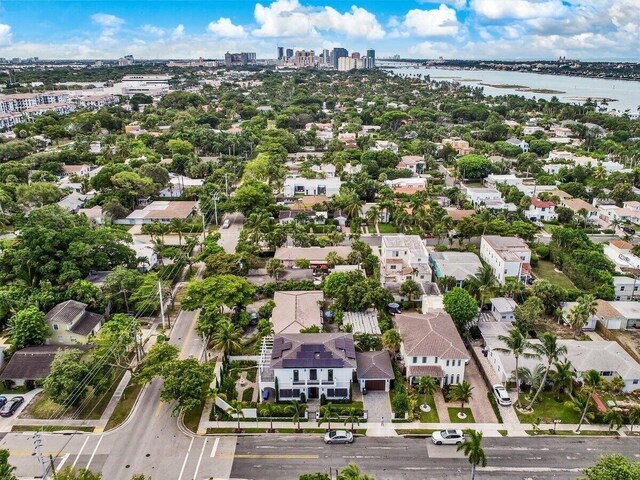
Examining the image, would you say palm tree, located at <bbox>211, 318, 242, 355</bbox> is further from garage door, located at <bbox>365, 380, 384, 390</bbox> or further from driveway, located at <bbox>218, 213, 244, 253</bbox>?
driveway, located at <bbox>218, 213, 244, 253</bbox>

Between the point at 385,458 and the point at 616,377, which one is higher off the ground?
the point at 616,377

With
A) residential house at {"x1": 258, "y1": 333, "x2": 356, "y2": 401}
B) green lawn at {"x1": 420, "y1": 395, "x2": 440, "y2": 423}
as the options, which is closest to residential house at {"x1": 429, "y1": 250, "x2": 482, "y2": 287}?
green lawn at {"x1": 420, "y1": 395, "x2": 440, "y2": 423}

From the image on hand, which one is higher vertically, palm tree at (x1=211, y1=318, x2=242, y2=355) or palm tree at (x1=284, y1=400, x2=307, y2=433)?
palm tree at (x1=211, y1=318, x2=242, y2=355)

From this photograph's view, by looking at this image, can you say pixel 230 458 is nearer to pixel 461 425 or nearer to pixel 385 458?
pixel 385 458

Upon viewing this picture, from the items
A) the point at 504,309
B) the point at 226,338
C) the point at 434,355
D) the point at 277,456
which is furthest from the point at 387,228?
the point at 277,456

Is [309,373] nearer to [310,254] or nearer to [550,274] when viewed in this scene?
[310,254]

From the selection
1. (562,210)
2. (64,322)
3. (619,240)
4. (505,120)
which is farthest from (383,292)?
(505,120)
